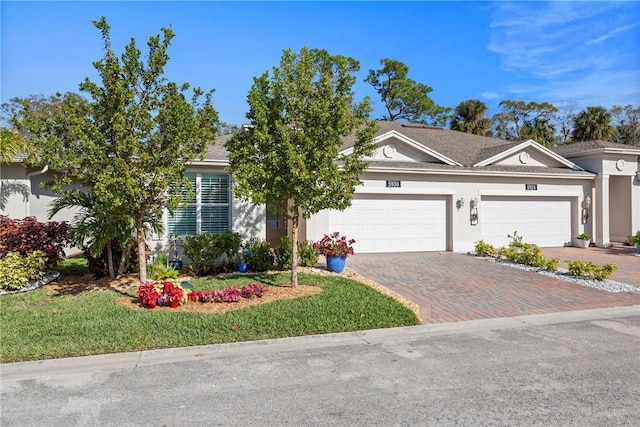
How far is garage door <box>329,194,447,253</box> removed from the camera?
48.1 ft

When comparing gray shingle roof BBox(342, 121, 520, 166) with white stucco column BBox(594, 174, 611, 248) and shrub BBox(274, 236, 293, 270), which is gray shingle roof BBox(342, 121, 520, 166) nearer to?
white stucco column BBox(594, 174, 611, 248)

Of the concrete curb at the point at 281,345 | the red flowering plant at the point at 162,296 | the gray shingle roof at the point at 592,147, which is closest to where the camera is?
the concrete curb at the point at 281,345

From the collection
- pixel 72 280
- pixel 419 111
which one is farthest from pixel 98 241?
pixel 419 111

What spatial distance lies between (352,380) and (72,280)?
826cm

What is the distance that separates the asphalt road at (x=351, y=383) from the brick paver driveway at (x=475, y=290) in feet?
4.53

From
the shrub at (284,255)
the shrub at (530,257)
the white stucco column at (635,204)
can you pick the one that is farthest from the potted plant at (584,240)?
the shrub at (284,255)

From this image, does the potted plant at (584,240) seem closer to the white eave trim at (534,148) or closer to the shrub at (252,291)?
the white eave trim at (534,148)

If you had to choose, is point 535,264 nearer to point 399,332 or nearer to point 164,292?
point 399,332

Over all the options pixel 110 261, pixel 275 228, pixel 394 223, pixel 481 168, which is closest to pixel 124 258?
pixel 110 261

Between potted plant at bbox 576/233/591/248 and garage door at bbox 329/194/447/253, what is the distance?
6.07 metres

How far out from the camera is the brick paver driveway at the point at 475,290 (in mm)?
7852

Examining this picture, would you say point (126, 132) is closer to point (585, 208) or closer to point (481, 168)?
point (481, 168)

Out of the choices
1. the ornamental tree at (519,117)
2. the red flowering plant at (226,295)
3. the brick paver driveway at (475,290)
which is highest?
the ornamental tree at (519,117)

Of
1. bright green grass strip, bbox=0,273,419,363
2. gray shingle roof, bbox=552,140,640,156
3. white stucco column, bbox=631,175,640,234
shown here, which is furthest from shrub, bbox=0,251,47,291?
white stucco column, bbox=631,175,640,234
